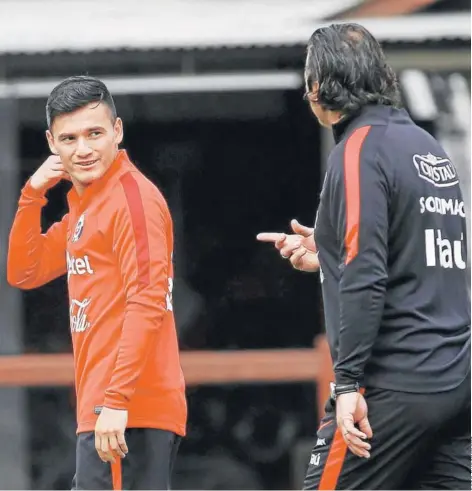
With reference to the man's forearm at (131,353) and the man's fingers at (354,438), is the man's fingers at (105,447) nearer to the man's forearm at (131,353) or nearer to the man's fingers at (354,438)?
the man's forearm at (131,353)

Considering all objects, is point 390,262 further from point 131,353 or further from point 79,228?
point 79,228

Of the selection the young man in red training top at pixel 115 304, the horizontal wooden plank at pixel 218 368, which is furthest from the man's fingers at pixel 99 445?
the horizontal wooden plank at pixel 218 368

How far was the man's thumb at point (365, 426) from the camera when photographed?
4375 millimetres

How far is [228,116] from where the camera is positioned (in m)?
9.22

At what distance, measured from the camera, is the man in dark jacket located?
14.3ft

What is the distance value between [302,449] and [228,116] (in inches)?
75.2

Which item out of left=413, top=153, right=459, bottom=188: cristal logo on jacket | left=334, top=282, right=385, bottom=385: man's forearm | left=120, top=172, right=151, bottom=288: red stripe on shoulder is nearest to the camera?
left=334, top=282, right=385, bottom=385: man's forearm

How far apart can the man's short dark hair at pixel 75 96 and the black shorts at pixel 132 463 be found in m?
0.98

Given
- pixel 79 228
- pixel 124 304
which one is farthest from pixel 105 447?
pixel 79 228

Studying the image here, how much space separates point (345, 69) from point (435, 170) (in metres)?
0.38

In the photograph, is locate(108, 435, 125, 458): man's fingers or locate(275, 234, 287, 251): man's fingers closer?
locate(108, 435, 125, 458): man's fingers

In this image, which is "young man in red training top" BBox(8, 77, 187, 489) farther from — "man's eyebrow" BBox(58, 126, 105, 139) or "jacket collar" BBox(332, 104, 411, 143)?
"jacket collar" BBox(332, 104, 411, 143)

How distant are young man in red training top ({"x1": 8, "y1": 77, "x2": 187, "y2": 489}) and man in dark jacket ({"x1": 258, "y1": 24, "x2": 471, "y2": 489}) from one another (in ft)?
1.70

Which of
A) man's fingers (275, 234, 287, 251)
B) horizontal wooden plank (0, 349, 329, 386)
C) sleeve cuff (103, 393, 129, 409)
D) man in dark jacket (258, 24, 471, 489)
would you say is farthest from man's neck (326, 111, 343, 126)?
horizontal wooden plank (0, 349, 329, 386)
